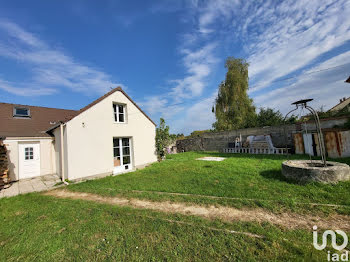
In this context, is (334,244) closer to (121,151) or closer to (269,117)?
(121,151)

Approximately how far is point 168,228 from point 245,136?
12.7 m

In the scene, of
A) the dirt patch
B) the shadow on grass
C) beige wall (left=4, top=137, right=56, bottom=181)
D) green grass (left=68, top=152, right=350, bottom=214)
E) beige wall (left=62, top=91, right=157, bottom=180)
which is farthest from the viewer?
beige wall (left=4, top=137, right=56, bottom=181)

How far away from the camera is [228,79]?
862 inches

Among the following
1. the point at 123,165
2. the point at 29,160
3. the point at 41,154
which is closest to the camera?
the point at 29,160

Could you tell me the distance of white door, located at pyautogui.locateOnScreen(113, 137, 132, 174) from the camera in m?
9.21

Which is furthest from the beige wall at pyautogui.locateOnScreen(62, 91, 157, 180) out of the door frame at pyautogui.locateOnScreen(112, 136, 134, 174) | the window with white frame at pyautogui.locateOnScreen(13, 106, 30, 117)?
the window with white frame at pyautogui.locateOnScreen(13, 106, 30, 117)

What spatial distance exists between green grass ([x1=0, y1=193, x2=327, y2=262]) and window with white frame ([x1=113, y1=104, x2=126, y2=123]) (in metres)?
6.47

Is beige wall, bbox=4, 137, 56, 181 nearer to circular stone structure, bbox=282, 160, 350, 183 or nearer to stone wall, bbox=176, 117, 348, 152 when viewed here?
circular stone structure, bbox=282, 160, 350, 183

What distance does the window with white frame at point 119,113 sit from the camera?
9602mm

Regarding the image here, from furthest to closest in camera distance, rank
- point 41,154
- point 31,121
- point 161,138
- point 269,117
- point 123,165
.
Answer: point 269,117, point 161,138, point 31,121, point 41,154, point 123,165

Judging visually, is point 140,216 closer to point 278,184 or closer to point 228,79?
point 278,184

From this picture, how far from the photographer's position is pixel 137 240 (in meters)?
2.79

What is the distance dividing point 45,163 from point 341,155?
1778 cm

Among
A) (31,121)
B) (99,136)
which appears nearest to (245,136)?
(99,136)
